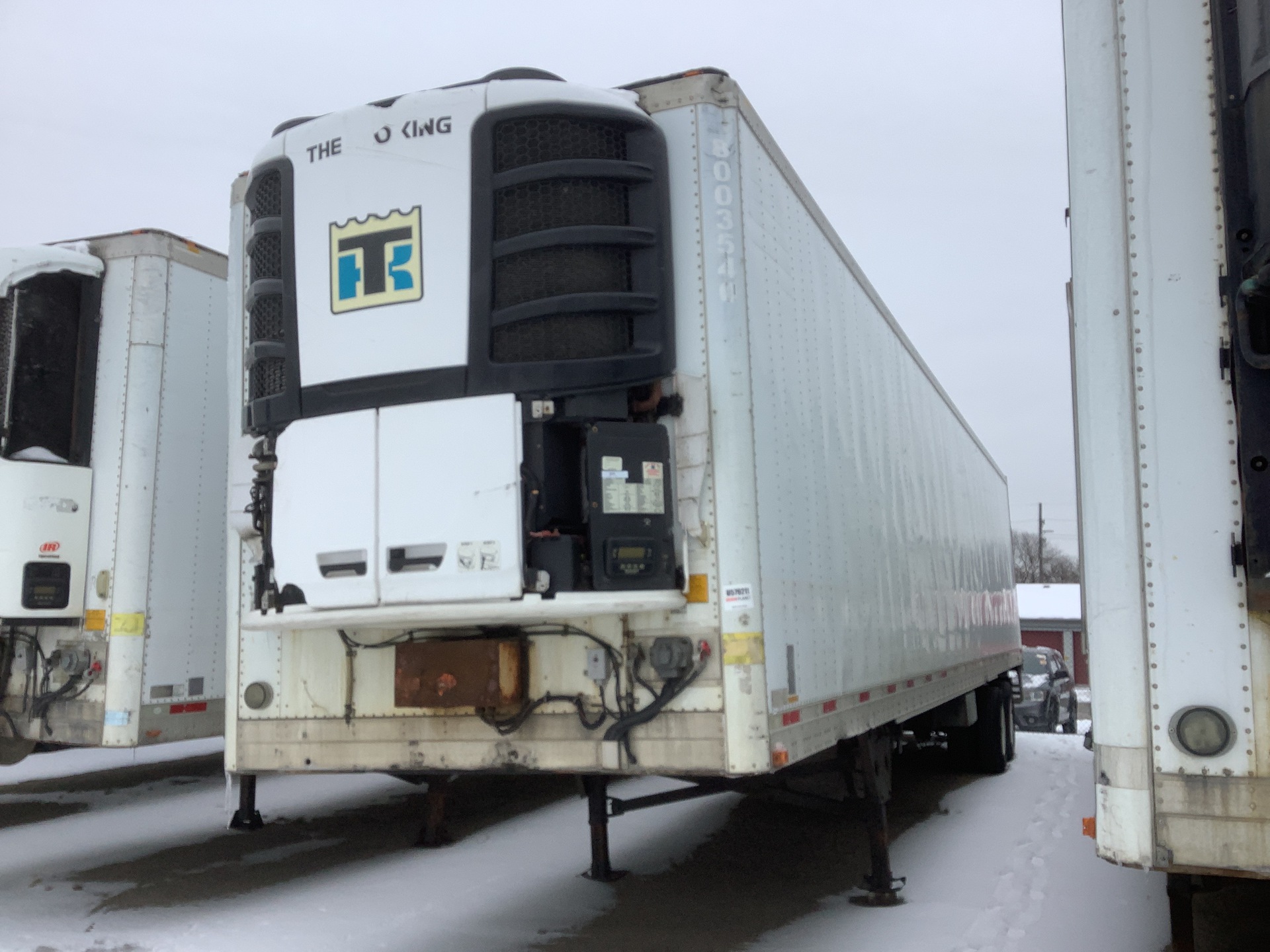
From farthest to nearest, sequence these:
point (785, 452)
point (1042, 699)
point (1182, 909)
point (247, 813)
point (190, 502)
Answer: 1. point (1042, 699)
2. point (247, 813)
3. point (190, 502)
4. point (785, 452)
5. point (1182, 909)

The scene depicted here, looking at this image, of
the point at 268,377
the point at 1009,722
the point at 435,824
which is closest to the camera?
the point at 268,377

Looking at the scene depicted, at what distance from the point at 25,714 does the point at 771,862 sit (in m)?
4.90

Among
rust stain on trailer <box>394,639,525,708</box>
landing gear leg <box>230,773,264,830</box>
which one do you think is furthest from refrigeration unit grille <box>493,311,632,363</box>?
landing gear leg <box>230,773,264,830</box>

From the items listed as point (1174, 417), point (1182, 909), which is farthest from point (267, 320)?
point (1182, 909)

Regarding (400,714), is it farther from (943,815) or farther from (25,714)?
(943,815)

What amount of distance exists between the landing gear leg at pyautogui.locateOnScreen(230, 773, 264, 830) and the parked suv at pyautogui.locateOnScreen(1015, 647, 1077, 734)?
14.3m

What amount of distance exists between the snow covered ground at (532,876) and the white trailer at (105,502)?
101 centimetres

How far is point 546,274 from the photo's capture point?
4.39 m

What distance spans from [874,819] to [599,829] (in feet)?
5.14

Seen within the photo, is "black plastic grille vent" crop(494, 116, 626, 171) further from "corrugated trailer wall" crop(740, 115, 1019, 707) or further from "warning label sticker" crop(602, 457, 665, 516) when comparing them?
"warning label sticker" crop(602, 457, 665, 516)

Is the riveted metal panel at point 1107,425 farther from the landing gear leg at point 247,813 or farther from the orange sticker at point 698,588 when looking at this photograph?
the landing gear leg at point 247,813

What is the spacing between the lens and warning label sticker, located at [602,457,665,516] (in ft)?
14.0

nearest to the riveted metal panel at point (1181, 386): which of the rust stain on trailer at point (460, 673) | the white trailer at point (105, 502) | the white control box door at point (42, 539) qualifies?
the rust stain on trailer at point (460, 673)

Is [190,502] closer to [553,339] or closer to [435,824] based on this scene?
[435,824]
